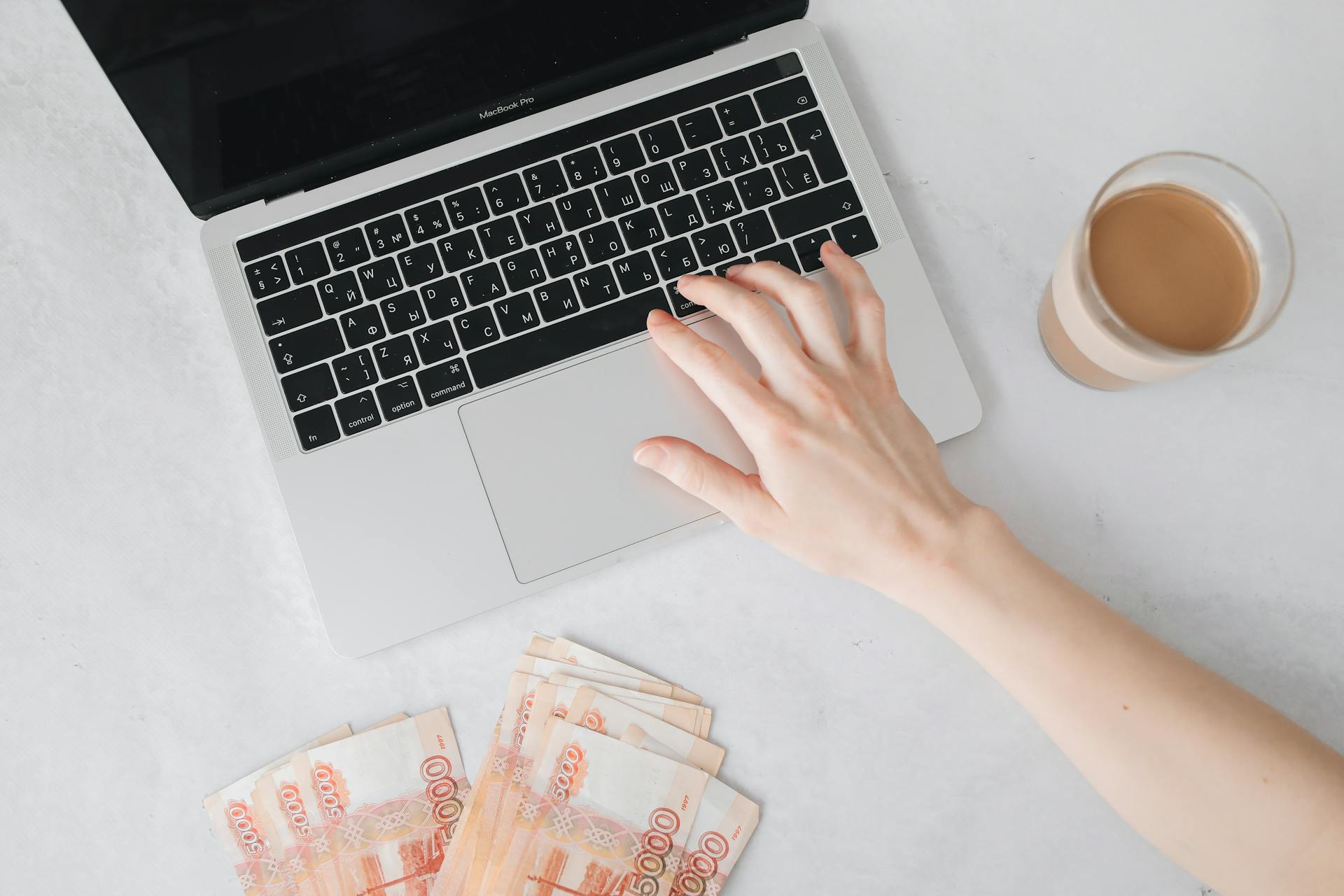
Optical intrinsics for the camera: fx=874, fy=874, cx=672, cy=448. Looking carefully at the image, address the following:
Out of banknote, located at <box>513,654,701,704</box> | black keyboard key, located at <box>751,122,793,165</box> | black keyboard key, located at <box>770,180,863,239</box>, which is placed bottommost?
banknote, located at <box>513,654,701,704</box>

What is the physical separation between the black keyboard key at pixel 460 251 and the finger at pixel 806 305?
9.3 inches

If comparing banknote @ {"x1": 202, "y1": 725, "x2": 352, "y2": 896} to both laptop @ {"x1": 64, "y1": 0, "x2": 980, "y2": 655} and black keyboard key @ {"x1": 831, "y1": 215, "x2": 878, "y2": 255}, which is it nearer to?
laptop @ {"x1": 64, "y1": 0, "x2": 980, "y2": 655}

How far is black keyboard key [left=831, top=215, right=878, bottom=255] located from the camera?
0.75 meters

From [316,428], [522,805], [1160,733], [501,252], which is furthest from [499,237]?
[1160,733]

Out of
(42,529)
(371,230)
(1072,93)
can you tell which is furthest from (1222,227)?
(42,529)

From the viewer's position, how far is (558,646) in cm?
75

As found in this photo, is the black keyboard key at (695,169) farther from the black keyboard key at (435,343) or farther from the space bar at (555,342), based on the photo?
the black keyboard key at (435,343)

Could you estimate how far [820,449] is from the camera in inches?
26.5

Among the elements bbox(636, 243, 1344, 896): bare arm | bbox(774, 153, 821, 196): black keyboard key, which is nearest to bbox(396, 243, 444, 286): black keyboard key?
bbox(636, 243, 1344, 896): bare arm

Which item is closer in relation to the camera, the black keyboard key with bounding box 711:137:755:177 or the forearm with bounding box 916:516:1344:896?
the forearm with bounding box 916:516:1344:896

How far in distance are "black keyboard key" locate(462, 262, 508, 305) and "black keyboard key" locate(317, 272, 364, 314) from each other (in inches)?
3.6

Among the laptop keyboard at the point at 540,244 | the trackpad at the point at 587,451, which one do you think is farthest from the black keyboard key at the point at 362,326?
the trackpad at the point at 587,451

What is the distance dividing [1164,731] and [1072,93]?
0.58 meters

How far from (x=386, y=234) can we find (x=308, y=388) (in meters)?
0.15
